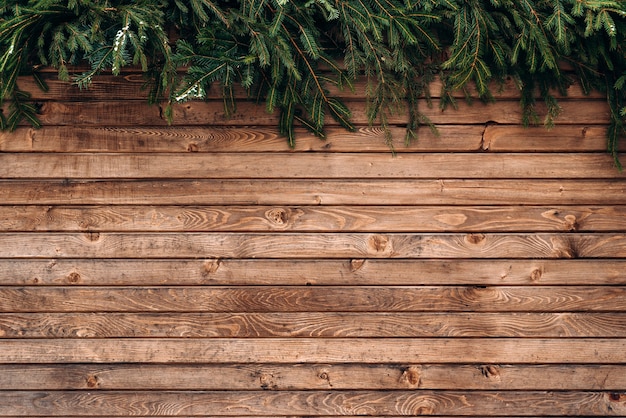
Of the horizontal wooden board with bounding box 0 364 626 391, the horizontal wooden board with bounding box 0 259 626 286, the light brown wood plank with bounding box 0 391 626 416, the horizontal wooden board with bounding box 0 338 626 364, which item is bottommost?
the light brown wood plank with bounding box 0 391 626 416

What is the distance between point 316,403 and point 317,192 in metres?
1.19

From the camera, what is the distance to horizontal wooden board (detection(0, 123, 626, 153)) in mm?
2816

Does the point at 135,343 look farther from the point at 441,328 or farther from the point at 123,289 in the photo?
the point at 441,328

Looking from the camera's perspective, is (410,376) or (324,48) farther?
(410,376)

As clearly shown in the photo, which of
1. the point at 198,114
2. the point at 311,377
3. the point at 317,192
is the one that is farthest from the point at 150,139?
the point at 311,377

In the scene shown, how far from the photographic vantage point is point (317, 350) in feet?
9.41

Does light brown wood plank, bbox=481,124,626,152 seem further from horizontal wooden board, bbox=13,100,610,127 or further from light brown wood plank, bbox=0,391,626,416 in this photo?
light brown wood plank, bbox=0,391,626,416

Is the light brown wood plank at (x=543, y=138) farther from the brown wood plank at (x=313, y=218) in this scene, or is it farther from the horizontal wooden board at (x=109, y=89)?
the brown wood plank at (x=313, y=218)

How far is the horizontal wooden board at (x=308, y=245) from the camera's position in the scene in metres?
2.84

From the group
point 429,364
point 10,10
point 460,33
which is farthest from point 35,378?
point 460,33

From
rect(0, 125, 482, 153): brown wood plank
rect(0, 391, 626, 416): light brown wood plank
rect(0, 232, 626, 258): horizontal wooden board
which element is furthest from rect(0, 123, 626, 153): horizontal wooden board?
rect(0, 391, 626, 416): light brown wood plank

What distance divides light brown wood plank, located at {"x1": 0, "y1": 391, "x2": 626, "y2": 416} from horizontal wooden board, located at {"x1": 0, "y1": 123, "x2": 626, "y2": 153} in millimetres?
1372

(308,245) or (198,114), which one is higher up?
(198,114)

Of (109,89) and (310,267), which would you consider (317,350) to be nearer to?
(310,267)
